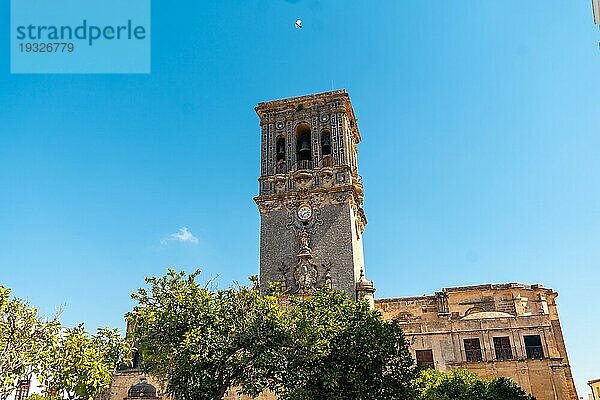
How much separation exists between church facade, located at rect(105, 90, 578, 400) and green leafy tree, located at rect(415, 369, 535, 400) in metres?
7.37

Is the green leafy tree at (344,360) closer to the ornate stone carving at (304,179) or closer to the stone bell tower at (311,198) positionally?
the stone bell tower at (311,198)

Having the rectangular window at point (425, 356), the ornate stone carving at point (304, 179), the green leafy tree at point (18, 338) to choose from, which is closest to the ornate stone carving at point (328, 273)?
the ornate stone carving at point (304, 179)

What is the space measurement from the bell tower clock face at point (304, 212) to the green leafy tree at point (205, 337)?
13.3 metres

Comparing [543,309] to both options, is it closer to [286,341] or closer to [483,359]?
[483,359]

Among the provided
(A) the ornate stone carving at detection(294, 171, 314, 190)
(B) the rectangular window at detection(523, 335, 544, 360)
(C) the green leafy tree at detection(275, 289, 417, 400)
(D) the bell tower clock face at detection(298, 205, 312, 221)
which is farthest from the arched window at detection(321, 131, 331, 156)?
(C) the green leafy tree at detection(275, 289, 417, 400)

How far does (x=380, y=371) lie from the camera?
2120 centimetres

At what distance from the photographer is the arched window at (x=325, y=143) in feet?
129

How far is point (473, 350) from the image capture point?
116 ft

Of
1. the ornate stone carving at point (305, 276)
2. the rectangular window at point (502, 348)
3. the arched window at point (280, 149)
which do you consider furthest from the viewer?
the arched window at point (280, 149)

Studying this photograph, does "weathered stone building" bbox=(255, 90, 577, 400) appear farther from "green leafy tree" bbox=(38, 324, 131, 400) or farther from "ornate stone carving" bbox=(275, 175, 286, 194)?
"green leafy tree" bbox=(38, 324, 131, 400)

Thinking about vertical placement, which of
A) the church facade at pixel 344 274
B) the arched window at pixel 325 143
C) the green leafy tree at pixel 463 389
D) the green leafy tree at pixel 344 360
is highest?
the arched window at pixel 325 143

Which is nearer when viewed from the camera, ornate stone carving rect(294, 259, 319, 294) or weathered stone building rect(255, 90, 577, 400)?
weathered stone building rect(255, 90, 577, 400)

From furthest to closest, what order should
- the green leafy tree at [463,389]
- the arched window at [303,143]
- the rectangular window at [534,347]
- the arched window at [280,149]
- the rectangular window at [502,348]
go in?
1. the arched window at [280,149]
2. the arched window at [303,143]
3. the rectangular window at [502,348]
4. the rectangular window at [534,347]
5. the green leafy tree at [463,389]

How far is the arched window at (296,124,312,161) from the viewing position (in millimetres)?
39719
